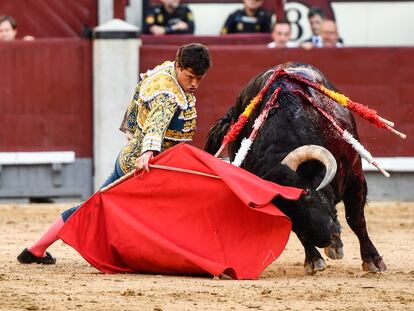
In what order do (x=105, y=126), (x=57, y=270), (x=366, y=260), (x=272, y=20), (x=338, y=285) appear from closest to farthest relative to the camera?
(x=338, y=285) < (x=57, y=270) < (x=366, y=260) < (x=105, y=126) < (x=272, y=20)

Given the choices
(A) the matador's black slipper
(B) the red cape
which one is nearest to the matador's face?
(B) the red cape

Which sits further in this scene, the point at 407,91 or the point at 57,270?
the point at 407,91

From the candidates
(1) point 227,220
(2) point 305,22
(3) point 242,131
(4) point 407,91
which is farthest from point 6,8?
(1) point 227,220

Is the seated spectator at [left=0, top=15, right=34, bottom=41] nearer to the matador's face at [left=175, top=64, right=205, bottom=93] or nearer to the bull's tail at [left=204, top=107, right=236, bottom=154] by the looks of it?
the bull's tail at [left=204, top=107, right=236, bottom=154]

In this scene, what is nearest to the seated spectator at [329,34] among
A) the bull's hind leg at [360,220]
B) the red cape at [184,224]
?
the bull's hind leg at [360,220]

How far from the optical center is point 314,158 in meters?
6.96

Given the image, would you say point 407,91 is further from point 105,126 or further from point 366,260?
point 366,260

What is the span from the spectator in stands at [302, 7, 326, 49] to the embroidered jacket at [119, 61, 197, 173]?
5.20m

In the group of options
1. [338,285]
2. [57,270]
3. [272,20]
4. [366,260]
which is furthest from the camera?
[272,20]

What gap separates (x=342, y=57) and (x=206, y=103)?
1181 millimetres

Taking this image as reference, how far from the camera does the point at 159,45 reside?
12000 mm

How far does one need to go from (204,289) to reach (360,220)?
1.69 meters

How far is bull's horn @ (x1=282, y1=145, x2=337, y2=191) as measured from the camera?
22.5 ft

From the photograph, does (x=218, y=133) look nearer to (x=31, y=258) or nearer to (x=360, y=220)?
(x=360, y=220)
